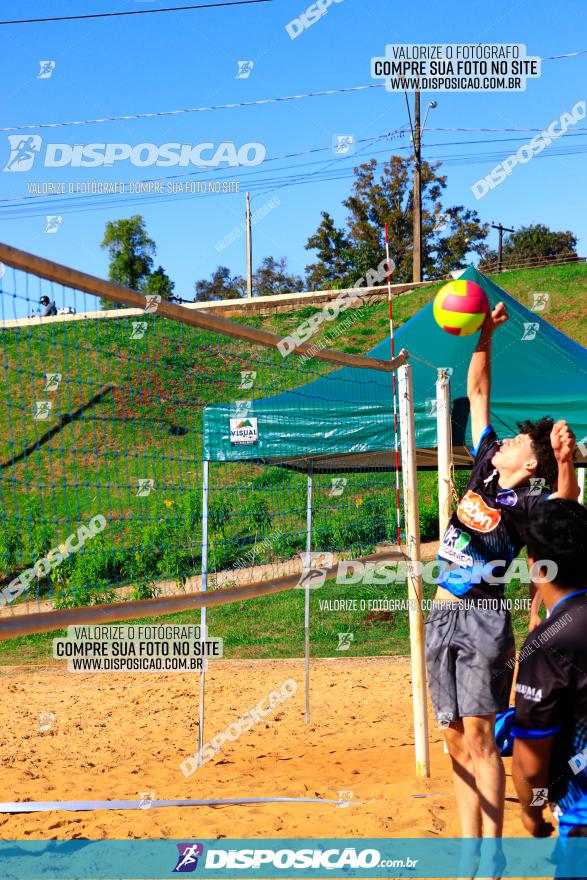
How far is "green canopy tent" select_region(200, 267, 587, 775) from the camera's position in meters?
5.75

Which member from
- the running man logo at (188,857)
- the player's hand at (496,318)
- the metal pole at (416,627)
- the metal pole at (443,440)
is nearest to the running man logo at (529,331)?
the metal pole at (443,440)

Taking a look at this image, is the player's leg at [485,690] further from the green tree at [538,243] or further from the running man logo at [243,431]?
the green tree at [538,243]

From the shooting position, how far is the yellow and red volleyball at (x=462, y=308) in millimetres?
4893

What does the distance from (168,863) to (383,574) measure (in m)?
8.79

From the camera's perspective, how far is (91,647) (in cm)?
1015

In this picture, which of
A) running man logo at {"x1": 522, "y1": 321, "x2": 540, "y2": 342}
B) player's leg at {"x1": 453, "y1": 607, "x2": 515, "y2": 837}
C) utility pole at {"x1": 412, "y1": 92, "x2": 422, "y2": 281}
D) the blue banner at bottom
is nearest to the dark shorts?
player's leg at {"x1": 453, "y1": 607, "x2": 515, "y2": 837}

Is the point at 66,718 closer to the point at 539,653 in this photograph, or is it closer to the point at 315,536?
the point at 315,536

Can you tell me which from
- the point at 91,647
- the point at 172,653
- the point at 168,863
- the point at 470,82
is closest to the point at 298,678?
the point at 172,653

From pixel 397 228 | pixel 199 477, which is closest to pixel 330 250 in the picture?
pixel 397 228

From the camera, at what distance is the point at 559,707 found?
90.4 inches

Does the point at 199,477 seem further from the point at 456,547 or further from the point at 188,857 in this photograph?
the point at 456,547

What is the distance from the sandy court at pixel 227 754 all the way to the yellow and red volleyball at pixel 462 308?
265cm

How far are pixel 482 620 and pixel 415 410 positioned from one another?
3.40 m

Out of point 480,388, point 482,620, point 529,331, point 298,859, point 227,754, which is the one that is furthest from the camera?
point 529,331
